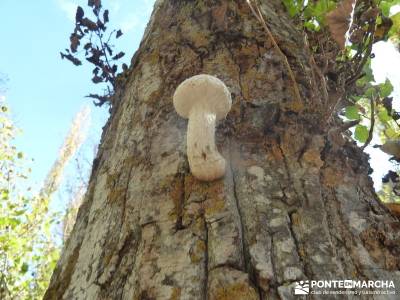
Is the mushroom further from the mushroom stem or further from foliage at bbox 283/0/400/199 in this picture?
foliage at bbox 283/0/400/199

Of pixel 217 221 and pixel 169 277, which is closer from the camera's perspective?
pixel 169 277

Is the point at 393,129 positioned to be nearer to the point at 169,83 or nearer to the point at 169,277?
the point at 169,83

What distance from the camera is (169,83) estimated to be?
181cm

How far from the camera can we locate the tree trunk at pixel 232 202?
1064 mm

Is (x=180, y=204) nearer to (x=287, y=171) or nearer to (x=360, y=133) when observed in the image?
(x=287, y=171)

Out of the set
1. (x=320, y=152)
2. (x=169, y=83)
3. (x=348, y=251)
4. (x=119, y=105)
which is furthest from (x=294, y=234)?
(x=119, y=105)

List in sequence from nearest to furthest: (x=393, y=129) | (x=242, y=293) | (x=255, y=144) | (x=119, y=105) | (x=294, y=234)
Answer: (x=242, y=293) < (x=294, y=234) < (x=255, y=144) < (x=119, y=105) < (x=393, y=129)

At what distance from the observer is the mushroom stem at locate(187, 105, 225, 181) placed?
1266 millimetres

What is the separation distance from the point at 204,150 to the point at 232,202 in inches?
8.0

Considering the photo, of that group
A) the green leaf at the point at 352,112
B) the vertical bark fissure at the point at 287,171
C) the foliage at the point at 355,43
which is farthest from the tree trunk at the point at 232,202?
the green leaf at the point at 352,112

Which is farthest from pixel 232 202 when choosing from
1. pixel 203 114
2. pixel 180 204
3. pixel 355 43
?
pixel 355 43

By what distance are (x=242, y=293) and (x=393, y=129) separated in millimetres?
1889

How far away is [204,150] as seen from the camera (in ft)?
4.25

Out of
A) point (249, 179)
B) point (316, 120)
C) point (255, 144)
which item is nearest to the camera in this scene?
point (249, 179)
